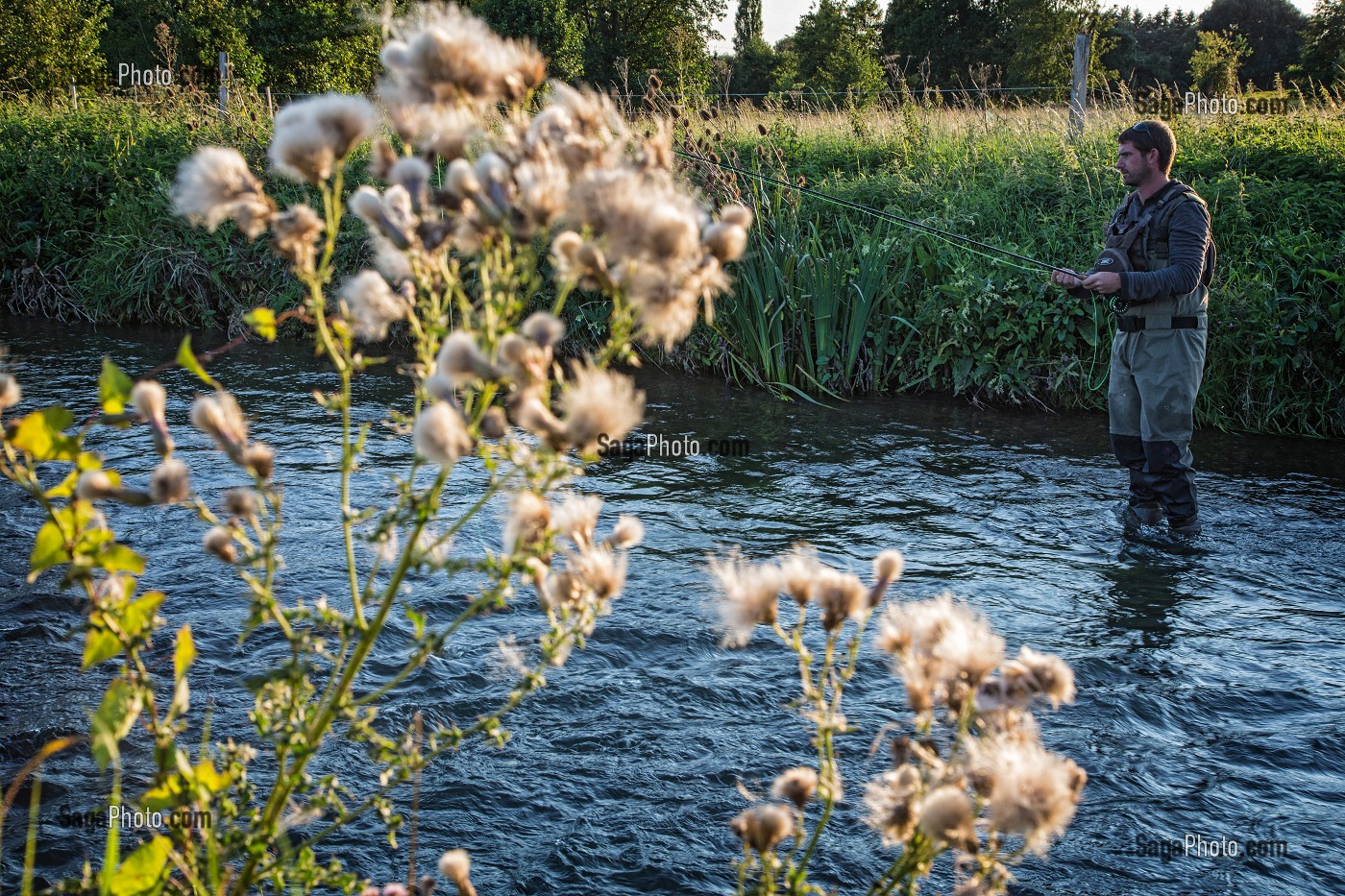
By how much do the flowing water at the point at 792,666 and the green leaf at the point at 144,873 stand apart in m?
1.34

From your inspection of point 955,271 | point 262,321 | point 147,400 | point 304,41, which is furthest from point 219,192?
point 304,41

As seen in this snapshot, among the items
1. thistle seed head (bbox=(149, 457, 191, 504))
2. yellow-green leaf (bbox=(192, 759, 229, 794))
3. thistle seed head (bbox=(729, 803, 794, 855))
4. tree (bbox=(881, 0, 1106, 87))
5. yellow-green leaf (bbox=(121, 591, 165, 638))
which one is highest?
tree (bbox=(881, 0, 1106, 87))

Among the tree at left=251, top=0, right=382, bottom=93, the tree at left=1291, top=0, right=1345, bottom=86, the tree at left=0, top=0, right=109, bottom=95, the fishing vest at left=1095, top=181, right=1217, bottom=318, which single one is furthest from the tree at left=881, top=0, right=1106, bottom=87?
the fishing vest at left=1095, top=181, right=1217, bottom=318

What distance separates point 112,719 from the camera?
144cm

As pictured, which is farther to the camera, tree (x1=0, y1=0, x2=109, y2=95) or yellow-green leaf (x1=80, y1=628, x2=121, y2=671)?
tree (x1=0, y1=0, x2=109, y2=95)

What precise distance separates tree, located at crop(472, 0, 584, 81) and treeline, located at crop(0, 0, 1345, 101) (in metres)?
0.04

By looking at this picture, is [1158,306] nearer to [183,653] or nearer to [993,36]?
[183,653]

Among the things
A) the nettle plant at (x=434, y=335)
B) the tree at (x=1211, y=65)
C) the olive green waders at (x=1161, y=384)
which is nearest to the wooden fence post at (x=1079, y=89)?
the olive green waders at (x=1161, y=384)

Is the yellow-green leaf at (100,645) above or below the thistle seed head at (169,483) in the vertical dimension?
below

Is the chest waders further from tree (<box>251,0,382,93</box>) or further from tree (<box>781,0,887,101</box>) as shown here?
tree (<box>251,0,382,93</box>)

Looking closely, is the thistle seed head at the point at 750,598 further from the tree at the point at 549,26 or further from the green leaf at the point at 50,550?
the tree at the point at 549,26

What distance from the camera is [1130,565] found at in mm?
5449

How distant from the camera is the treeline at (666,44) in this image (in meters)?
25.4

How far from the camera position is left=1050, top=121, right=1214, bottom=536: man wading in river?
542 cm
